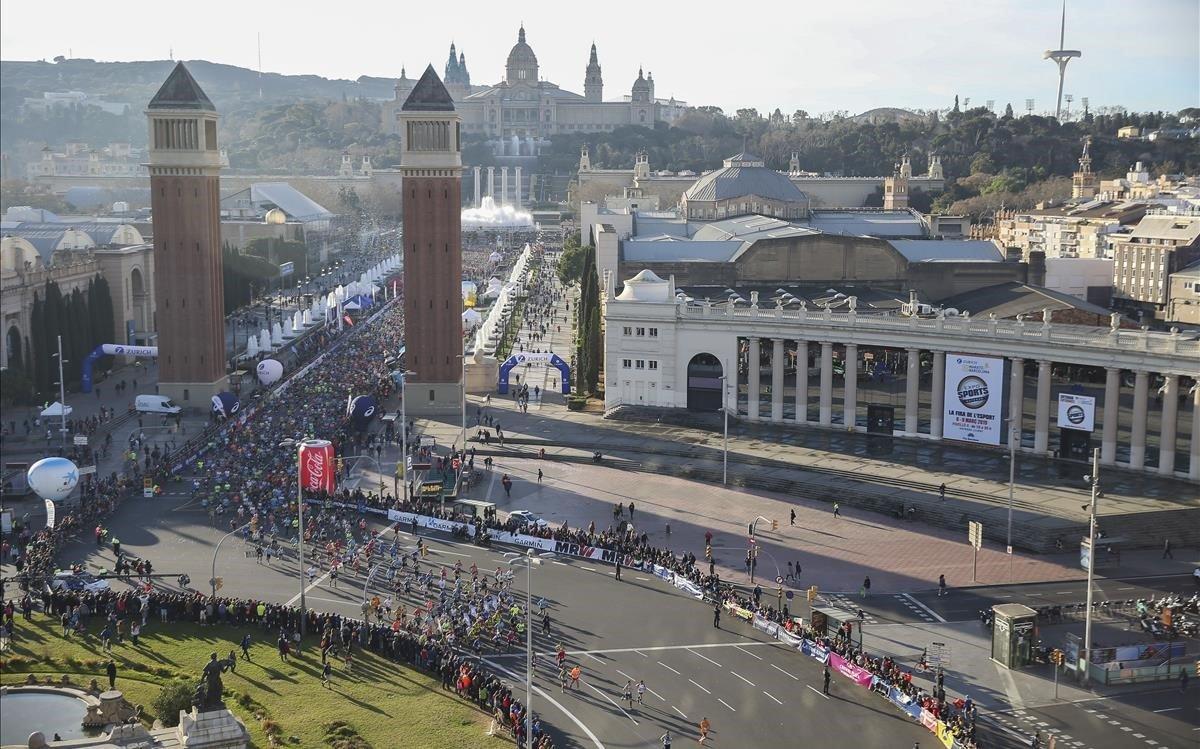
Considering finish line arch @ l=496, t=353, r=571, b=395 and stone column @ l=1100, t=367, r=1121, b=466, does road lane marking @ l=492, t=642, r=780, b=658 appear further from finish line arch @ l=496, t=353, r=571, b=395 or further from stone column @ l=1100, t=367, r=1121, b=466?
finish line arch @ l=496, t=353, r=571, b=395

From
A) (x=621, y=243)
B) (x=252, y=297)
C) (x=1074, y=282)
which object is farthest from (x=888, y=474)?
(x=252, y=297)

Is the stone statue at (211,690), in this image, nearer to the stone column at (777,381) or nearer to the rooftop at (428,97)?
the stone column at (777,381)

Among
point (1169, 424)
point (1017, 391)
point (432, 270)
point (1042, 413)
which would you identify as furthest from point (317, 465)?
point (1169, 424)

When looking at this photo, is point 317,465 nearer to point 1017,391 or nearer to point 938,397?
point 938,397

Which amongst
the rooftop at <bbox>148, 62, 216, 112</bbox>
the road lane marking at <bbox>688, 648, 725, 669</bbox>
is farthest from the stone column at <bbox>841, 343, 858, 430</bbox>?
the rooftop at <bbox>148, 62, 216, 112</bbox>

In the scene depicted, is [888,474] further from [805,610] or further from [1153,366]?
[805,610]
